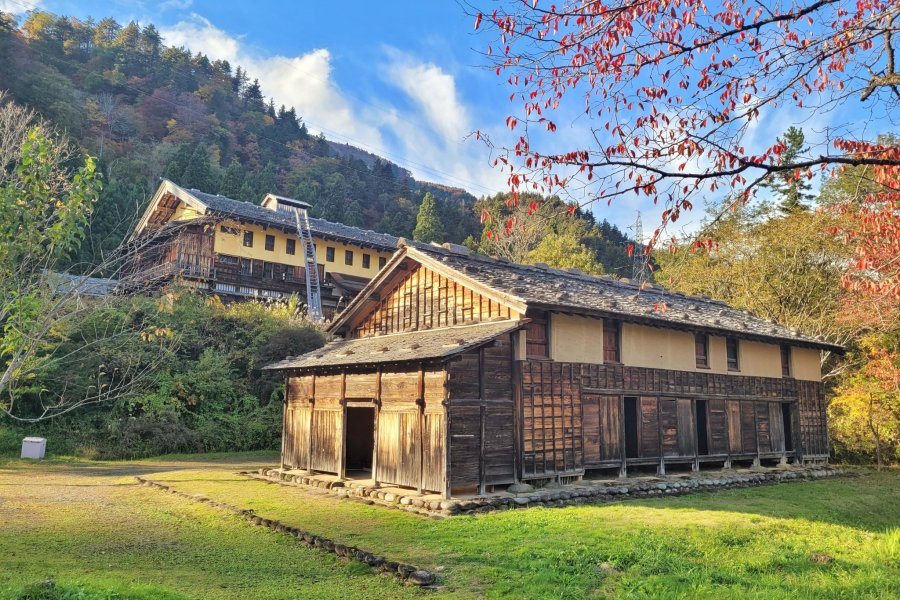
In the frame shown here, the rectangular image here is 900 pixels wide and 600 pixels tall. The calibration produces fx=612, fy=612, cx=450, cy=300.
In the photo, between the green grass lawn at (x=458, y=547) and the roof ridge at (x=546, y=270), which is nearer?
the green grass lawn at (x=458, y=547)

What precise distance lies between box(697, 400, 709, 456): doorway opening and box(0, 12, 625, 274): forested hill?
33784 mm

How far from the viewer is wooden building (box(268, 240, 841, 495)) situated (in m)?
15.0

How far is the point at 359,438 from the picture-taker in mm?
21250

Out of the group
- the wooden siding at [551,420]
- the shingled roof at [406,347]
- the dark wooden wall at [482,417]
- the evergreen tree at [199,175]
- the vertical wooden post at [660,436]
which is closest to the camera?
the dark wooden wall at [482,417]

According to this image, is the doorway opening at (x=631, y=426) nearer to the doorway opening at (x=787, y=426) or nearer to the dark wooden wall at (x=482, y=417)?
the dark wooden wall at (x=482, y=417)

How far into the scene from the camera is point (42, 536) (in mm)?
10555

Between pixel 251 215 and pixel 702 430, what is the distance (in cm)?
2732

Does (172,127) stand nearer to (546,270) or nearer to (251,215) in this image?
(251,215)

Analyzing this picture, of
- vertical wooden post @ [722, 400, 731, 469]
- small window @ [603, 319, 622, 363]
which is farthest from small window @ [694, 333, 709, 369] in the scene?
small window @ [603, 319, 622, 363]

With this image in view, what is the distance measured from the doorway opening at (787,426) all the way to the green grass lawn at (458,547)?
8.35 m

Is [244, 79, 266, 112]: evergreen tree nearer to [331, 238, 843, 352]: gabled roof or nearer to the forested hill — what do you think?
the forested hill

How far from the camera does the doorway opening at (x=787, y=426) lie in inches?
952

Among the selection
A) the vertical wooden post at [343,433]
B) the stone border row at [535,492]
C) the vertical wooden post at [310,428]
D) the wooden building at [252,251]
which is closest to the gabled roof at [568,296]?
the vertical wooden post at [310,428]

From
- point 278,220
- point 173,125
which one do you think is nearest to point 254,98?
point 173,125
